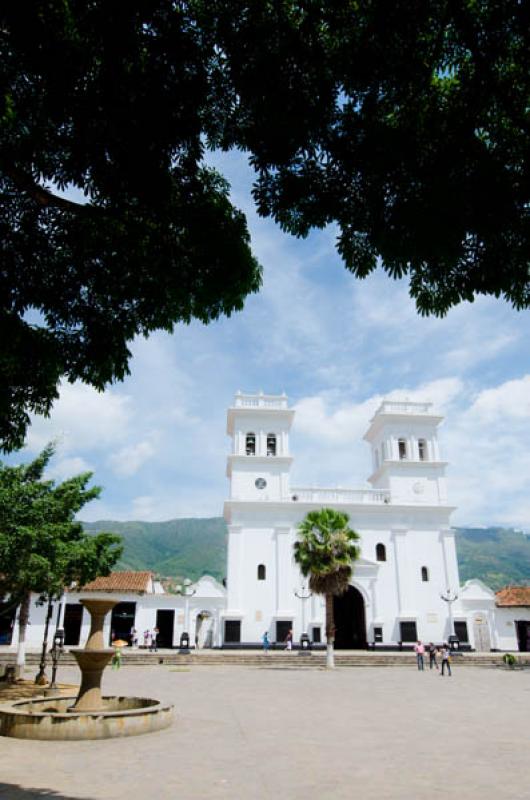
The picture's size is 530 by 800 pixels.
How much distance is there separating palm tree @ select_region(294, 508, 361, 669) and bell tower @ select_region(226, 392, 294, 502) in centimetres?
959

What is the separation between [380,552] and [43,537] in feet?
85.2

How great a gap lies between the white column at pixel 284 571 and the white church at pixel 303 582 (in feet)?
0.20

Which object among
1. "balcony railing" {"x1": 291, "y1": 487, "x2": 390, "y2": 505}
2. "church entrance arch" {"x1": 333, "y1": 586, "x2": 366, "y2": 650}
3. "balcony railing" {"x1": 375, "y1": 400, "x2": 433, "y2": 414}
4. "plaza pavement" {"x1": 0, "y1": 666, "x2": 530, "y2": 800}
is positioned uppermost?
"balcony railing" {"x1": 375, "y1": 400, "x2": 433, "y2": 414}

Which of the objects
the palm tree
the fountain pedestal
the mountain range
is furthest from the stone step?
the mountain range

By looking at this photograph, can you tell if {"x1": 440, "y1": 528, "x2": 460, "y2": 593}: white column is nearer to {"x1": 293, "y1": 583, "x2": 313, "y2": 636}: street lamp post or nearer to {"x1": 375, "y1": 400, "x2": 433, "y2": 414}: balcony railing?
{"x1": 375, "y1": 400, "x2": 433, "y2": 414}: balcony railing

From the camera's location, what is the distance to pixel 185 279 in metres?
5.40

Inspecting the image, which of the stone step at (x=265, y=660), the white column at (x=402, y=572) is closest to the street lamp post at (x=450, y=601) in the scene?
the white column at (x=402, y=572)

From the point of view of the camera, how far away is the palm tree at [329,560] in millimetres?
26375

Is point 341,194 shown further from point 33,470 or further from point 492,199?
point 33,470

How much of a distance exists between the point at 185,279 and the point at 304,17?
88.6 inches

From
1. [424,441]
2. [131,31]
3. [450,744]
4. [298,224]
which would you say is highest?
[424,441]

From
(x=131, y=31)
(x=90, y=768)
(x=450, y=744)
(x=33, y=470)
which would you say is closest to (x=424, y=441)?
(x=33, y=470)

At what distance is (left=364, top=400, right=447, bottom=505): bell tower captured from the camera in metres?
38.5

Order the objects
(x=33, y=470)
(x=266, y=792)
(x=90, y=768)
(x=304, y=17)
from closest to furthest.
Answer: (x=304, y=17), (x=266, y=792), (x=90, y=768), (x=33, y=470)
